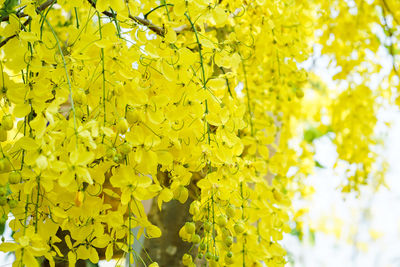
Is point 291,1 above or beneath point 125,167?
above

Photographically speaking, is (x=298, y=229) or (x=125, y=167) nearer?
(x=125, y=167)

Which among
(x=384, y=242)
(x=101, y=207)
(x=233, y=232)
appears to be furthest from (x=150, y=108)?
(x=384, y=242)

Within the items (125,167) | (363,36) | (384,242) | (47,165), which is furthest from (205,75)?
(384,242)

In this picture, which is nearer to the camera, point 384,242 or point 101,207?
point 101,207

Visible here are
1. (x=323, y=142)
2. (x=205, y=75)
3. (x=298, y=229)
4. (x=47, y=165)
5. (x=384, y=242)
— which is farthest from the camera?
(x=384, y=242)

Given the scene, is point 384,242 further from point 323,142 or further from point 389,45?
point 389,45

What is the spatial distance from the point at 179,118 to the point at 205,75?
4.5 inches

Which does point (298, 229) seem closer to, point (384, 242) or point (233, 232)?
point (233, 232)

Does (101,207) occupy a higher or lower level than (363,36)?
lower

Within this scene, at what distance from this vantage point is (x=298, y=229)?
208 centimetres

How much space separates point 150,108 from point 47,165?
177 mm

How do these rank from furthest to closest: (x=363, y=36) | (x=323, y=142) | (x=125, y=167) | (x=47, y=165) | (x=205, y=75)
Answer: (x=323, y=142)
(x=363, y=36)
(x=205, y=75)
(x=125, y=167)
(x=47, y=165)

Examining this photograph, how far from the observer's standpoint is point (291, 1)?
4.06ft

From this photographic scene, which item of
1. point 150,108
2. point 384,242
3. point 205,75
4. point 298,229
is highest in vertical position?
point 384,242
